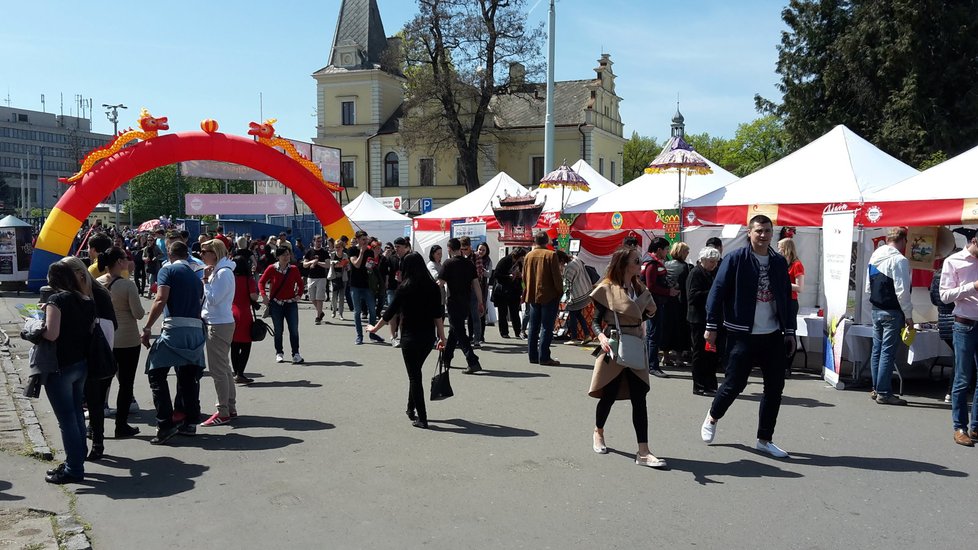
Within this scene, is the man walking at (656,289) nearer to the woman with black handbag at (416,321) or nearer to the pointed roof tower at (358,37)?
the woman with black handbag at (416,321)

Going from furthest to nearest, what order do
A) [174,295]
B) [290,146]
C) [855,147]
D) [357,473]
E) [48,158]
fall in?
[48,158]
[290,146]
[855,147]
[174,295]
[357,473]

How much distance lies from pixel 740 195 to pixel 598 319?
6282mm

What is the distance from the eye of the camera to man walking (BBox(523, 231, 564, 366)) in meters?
10.8

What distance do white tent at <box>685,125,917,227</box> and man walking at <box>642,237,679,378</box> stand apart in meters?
1.82

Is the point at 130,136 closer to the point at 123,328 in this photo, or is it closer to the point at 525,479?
the point at 123,328

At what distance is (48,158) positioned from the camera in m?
131

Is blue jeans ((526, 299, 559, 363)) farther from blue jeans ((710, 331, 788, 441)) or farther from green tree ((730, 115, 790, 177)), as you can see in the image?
green tree ((730, 115, 790, 177))

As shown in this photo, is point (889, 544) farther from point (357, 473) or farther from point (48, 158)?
point (48, 158)

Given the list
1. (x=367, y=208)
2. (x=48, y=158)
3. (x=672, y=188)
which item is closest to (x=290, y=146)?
(x=367, y=208)

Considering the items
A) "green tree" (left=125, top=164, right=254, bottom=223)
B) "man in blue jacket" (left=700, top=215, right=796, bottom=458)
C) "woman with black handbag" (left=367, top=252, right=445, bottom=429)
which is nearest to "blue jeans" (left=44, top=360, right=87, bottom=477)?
"woman with black handbag" (left=367, top=252, right=445, bottom=429)

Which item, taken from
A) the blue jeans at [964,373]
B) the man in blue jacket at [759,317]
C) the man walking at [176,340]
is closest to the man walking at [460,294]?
the man walking at [176,340]

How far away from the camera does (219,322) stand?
732cm

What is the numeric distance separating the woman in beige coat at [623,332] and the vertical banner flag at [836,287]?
4126 millimetres

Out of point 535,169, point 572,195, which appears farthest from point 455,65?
point 572,195
